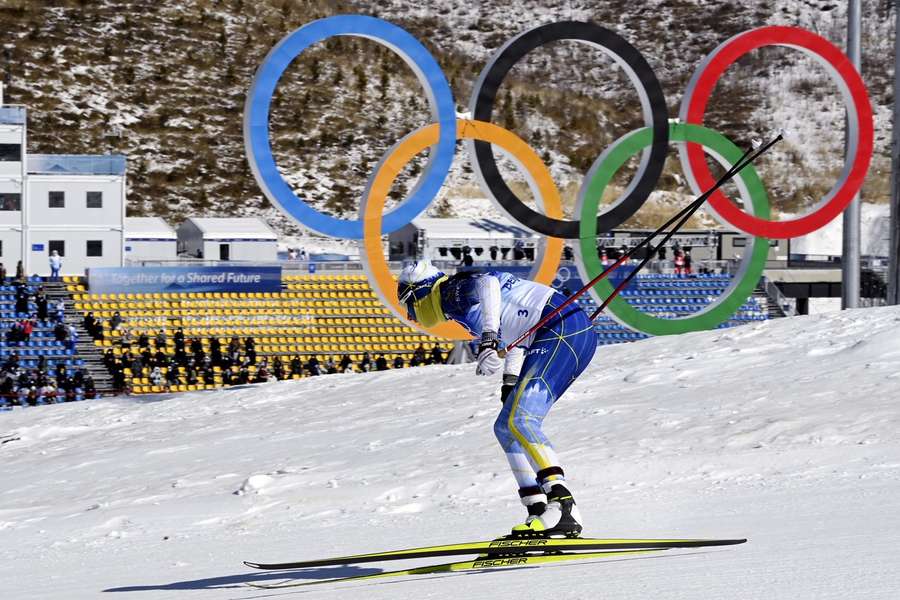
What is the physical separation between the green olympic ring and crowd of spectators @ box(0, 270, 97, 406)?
499 inches

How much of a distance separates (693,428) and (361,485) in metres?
2.73

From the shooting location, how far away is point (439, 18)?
10769cm

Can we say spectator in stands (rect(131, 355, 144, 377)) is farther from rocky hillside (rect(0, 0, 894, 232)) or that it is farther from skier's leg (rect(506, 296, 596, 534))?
rocky hillside (rect(0, 0, 894, 232))

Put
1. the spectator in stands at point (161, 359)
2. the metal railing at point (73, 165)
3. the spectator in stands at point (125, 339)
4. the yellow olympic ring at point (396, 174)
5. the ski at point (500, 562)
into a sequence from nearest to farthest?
the ski at point (500, 562) → the yellow olympic ring at point (396, 174) → the spectator in stands at point (161, 359) → the spectator in stands at point (125, 339) → the metal railing at point (73, 165)

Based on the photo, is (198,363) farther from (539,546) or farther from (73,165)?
(539,546)

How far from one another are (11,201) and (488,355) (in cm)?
4013

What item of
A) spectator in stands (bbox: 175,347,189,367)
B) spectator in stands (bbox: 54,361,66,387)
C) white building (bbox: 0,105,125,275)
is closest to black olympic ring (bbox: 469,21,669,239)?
spectator in stands (bbox: 175,347,189,367)

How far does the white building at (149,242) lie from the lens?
49.6 m

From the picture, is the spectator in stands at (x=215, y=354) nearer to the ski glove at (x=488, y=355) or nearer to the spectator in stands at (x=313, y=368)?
the spectator in stands at (x=313, y=368)

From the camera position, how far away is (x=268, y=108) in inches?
680

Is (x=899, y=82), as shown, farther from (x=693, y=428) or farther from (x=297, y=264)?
(x=297, y=264)

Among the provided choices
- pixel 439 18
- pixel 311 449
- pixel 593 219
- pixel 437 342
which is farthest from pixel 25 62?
pixel 311 449

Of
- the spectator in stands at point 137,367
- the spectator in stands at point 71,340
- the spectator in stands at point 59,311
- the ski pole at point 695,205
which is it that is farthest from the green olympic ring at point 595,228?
the spectator in stands at point 59,311

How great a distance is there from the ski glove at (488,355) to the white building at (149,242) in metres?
43.1
